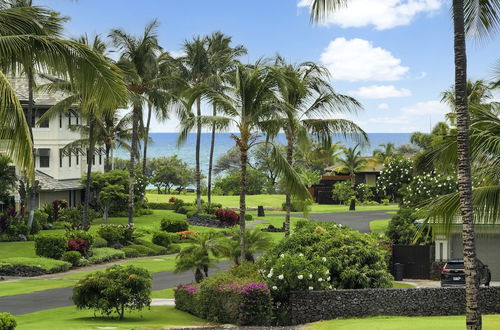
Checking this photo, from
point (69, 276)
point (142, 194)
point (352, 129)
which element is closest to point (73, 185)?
point (142, 194)

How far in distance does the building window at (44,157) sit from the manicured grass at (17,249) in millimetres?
17431

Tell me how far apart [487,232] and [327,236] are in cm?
882

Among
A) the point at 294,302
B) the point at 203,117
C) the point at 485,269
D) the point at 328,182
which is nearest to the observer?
the point at 294,302

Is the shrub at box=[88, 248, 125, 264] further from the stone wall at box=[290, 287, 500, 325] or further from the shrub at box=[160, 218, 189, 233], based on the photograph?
the stone wall at box=[290, 287, 500, 325]

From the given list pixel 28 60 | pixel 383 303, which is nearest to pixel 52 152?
pixel 383 303

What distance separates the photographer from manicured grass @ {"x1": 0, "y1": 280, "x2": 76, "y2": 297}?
3200 cm

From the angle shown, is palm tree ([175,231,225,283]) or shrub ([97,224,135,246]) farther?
shrub ([97,224,135,246])

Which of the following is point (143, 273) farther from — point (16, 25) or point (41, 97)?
point (41, 97)

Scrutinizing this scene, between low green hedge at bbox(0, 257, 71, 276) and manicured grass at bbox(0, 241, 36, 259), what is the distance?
8.78ft

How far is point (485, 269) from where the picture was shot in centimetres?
3228

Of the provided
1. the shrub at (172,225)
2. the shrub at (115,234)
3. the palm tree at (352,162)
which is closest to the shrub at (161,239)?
the shrub at (115,234)

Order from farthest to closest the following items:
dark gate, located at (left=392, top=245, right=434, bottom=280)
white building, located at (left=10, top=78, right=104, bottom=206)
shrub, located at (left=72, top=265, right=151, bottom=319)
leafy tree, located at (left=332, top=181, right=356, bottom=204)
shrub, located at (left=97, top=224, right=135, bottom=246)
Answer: leafy tree, located at (left=332, top=181, right=356, bottom=204) < white building, located at (left=10, top=78, right=104, bottom=206) < shrub, located at (left=97, top=224, right=135, bottom=246) < dark gate, located at (left=392, top=245, right=434, bottom=280) < shrub, located at (left=72, top=265, right=151, bottom=319)

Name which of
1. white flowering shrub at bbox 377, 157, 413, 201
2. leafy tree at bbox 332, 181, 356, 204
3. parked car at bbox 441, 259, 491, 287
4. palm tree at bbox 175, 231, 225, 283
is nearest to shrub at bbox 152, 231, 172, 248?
palm tree at bbox 175, 231, 225, 283

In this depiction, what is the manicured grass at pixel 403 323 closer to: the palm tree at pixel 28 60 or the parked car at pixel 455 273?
the parked car at pixel 455 273
